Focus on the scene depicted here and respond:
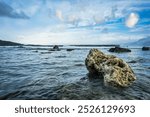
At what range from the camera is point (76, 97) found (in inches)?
473

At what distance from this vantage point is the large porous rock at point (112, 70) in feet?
48.7

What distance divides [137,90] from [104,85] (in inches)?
78.5

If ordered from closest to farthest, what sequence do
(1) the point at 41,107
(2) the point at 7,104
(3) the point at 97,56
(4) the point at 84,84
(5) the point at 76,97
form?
(1) the point at 41,107
(2) the point at 7,104
(5) the point at 76,97
(4) the point at 84,84
(3) the point at 97,56

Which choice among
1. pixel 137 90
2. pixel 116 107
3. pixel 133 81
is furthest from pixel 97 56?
pixel 116 107

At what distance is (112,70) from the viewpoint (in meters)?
15.3

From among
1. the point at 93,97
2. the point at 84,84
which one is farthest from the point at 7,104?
the point at 84,84

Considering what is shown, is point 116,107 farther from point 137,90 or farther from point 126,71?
point 126,71

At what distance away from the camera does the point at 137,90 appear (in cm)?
1402

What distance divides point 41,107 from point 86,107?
1755 millimetres

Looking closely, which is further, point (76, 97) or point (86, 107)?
point (76, 97)

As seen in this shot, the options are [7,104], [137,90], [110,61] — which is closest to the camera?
[7,104]

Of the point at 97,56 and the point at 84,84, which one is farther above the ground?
the point at 97,56

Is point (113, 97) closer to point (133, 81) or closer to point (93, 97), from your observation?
point (93, 97)

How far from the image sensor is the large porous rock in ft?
48.7
